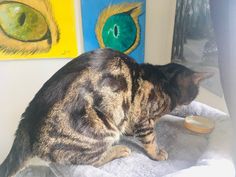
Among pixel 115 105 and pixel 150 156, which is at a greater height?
pixel 115 105

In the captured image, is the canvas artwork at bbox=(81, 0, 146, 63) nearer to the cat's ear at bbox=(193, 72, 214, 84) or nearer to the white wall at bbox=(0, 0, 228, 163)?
the white wall at bbox=(0, 0, 228, 163)

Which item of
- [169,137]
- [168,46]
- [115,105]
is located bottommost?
[169,137]

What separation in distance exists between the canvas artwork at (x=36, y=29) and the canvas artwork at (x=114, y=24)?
0.04 meters

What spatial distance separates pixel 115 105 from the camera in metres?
0.71

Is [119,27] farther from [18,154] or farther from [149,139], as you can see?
[18,154]

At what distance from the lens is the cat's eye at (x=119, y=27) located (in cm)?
73

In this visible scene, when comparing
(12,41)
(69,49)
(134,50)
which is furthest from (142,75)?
(12,41)

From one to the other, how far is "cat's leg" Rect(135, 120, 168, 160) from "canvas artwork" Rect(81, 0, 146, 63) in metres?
0.22

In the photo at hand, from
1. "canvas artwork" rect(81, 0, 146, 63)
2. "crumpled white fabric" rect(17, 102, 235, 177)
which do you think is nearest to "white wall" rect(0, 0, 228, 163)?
"canvas artwork" rect(81, 0, 146, 63)

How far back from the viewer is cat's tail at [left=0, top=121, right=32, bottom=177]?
2.25ft

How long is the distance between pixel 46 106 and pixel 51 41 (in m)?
0.18

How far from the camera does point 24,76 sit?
2.45ft

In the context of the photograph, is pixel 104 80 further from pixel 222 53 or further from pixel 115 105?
pixel 222 53

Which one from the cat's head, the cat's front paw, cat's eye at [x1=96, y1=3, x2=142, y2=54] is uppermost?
cat's eye at [x1=96, y1=3, x2=142, y2=54]
